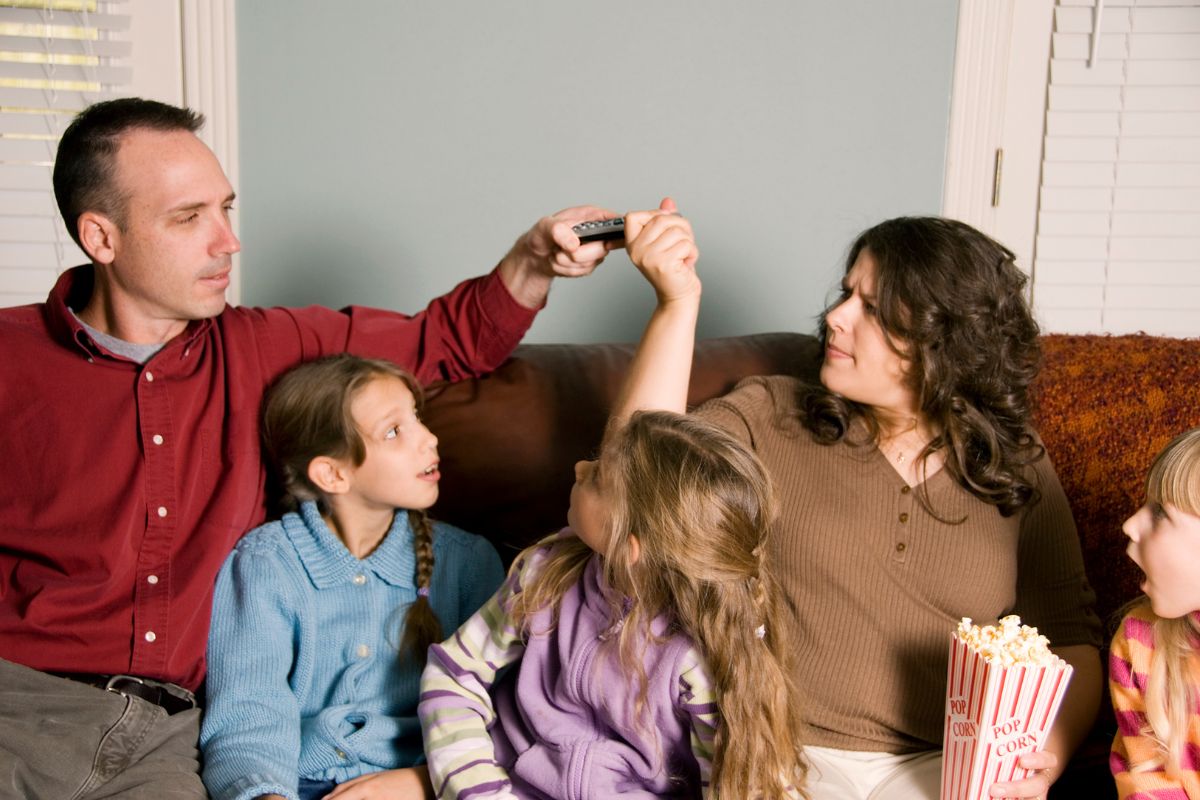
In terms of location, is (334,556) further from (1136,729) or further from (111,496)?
(1136,729)

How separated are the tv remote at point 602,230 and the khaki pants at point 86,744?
3.17 ft

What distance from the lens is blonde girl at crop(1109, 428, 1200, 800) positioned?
1.36 m

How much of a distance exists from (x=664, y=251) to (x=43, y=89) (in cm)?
150

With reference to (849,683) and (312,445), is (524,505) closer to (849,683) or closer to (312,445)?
(312,445)

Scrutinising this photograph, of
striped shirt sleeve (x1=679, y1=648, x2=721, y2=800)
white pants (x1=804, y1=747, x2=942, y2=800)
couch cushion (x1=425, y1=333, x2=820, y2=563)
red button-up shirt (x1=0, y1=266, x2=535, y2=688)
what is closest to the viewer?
striped shirt sleeve (x1=679, y1=648, x2=721, y2=800)

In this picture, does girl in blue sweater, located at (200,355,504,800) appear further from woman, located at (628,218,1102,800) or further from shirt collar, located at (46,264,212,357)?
woman, located at (628,218,1102,800)

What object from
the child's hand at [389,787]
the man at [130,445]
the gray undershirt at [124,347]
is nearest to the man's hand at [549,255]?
the man at [130,445]

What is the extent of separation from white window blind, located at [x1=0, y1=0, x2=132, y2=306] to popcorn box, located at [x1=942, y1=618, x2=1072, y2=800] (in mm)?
1989

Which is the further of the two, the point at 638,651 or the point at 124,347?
the point at 124,347

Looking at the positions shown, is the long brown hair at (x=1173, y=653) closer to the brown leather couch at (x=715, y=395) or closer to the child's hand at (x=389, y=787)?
the brown leather couch at (x=715, y=395)

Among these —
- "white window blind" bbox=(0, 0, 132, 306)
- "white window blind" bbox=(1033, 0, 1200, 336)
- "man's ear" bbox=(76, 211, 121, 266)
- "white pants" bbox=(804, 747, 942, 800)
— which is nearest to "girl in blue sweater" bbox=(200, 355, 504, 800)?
"man's ear" bbox=(76, 211, 121, 266)

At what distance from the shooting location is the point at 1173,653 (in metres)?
1.43

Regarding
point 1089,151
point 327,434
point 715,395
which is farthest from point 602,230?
point 1089,151

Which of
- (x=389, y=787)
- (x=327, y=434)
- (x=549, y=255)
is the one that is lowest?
(x=389, y=787)
